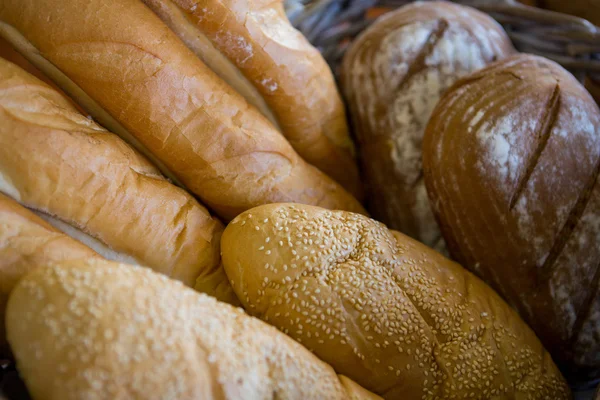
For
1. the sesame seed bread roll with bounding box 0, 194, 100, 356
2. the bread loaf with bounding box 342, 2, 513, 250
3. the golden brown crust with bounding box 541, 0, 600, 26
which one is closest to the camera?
the sesame seed bread roll with bounding box 0, 194, 100, 356

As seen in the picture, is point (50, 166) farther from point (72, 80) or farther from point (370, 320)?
point (370, 320)

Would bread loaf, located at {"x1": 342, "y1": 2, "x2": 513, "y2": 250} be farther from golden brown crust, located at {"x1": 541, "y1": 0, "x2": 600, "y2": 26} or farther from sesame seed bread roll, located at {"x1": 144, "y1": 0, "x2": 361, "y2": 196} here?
golden brown crust, located at {"x1": 541, "y1": 0, "x2": 600, "y2": 26}

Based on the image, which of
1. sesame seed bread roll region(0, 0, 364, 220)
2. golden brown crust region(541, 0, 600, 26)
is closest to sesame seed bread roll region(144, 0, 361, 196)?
sesame seed bread roll region(0, 0, 364, 220)

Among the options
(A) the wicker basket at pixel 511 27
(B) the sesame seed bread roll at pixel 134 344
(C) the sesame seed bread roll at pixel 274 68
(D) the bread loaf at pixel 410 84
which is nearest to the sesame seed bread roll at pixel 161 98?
(C) the sesame seed bread roll at pixel 274 68

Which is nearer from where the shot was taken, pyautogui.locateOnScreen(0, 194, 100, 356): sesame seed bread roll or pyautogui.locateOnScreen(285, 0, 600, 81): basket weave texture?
pyautogui.locateOnScreen(0, 194, 100, 356): sesame seed bread roll

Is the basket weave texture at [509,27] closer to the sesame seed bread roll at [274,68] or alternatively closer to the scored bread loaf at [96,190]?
the sesame seed bread roll at [274,68]

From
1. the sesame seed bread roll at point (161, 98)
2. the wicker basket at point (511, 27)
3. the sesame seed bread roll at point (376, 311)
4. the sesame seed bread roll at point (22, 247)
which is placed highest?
the wicker basket at point (511, 27)
